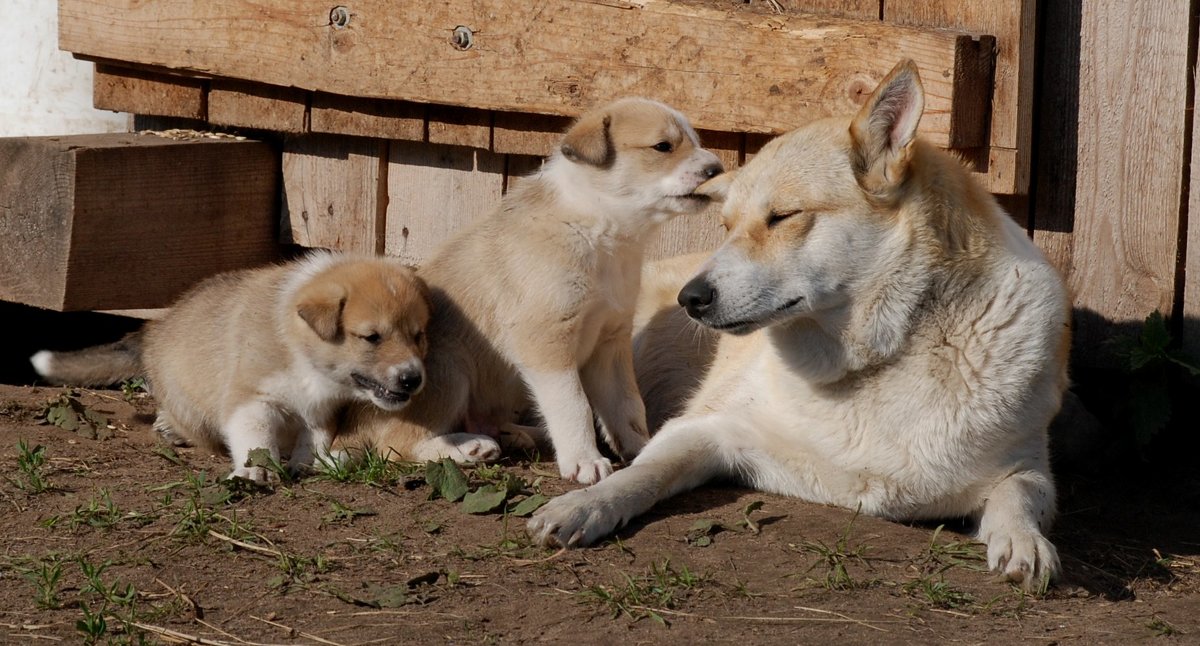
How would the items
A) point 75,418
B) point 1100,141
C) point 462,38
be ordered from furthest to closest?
point 462,38 < point 75,418 < point 1100,141

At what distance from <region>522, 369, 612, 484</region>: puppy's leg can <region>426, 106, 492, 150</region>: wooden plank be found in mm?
1522

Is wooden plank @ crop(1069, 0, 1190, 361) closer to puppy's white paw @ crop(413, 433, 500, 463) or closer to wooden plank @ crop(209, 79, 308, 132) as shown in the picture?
puppy's white paw @ crop(413, 433, 500, 463)

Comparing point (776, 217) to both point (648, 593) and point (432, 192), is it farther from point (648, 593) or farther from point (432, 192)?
point (432, 192)

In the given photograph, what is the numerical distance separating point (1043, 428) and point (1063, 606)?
0.74m

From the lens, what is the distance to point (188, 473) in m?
4.57

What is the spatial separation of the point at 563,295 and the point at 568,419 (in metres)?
0.45

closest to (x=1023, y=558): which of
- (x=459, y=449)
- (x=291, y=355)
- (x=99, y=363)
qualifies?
(x=459, y=449)

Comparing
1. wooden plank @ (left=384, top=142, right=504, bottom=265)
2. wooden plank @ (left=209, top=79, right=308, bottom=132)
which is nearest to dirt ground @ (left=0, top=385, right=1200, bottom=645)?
wooden plank @ (left=384, top=142, right=504, bottom=265)

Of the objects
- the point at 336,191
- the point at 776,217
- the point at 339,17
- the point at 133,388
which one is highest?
the point at 339,17

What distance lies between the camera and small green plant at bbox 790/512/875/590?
3.66 m

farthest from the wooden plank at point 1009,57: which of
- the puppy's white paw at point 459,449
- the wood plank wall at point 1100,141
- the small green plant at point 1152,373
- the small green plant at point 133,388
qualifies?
the small green plant at point 133,388

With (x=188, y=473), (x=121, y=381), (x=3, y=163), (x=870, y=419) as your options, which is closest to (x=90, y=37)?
(x=3, y=163)

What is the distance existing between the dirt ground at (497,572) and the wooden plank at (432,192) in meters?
1.77

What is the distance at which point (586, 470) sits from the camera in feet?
15.0
